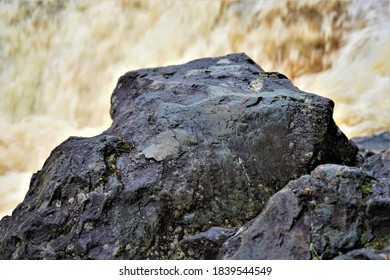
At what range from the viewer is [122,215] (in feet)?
11.3

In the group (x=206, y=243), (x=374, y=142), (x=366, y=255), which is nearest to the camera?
(x=366, y=255)

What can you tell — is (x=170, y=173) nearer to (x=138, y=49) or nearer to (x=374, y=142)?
(x=374, y=142)

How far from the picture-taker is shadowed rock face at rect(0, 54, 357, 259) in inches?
135

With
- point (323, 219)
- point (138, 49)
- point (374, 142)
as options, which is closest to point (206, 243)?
point (323, 219)

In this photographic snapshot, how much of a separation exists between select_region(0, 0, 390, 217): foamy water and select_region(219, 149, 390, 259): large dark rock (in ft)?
18.6

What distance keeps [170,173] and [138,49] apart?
704 cm

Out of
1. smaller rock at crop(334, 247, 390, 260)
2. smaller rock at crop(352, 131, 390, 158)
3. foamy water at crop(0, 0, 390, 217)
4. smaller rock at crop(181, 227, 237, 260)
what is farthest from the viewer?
foamy water at crop(0, 0, 390, 217)

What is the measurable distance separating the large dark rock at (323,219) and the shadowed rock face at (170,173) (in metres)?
0.46

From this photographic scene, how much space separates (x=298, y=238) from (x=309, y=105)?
1.19 m

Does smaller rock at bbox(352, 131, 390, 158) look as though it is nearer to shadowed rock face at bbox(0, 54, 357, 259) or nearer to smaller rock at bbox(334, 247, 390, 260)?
shadowed rock face at bbox(0, 54, 357, 259)

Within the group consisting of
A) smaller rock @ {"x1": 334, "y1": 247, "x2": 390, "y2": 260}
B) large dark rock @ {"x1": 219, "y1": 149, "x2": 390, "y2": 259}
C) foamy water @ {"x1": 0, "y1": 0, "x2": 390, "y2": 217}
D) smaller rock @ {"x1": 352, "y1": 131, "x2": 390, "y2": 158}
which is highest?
foamy water @ {"x1": 0, "y1": 0, "x2": 390, "y2": 217}

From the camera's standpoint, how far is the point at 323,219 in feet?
Answer: 9.47


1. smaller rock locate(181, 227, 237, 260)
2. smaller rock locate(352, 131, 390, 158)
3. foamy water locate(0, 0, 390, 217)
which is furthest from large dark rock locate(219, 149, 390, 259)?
foamy water locate(0, 0, 390, 217)

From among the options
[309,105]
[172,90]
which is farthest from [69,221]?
[309,105]
